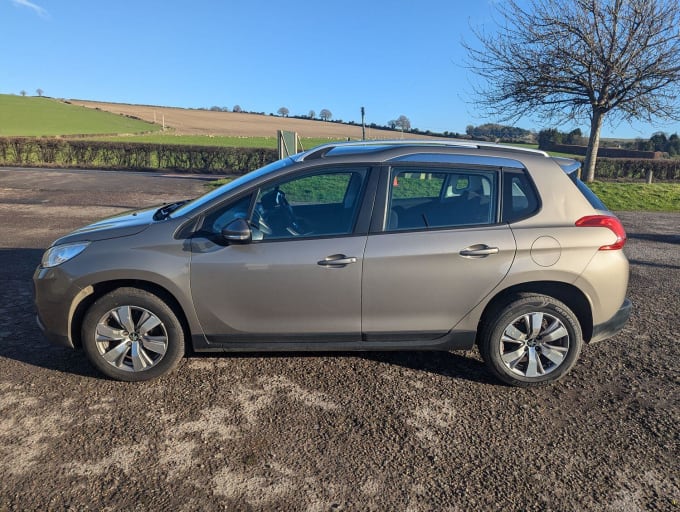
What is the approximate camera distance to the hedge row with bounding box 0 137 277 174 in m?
25.5

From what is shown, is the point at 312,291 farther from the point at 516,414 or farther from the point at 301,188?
the point at 516,414

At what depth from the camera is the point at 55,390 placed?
11.5 ft

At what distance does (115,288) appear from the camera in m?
3.61

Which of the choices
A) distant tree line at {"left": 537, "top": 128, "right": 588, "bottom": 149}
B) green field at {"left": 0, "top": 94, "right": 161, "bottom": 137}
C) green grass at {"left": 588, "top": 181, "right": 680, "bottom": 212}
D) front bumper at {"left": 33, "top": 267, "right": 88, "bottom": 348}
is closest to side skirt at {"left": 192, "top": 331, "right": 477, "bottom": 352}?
front bumper at {"left": 33, "top": 267, "right": 88, "bottom": 348}

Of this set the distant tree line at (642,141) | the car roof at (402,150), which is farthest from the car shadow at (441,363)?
the distant tree line at (642,141)

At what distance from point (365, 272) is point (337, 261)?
8.4 inches

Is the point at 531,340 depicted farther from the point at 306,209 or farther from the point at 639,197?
the point at 639,197

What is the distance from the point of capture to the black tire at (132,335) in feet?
11.6

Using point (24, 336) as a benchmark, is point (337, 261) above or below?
above

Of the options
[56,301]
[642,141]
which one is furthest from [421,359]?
[642,141]

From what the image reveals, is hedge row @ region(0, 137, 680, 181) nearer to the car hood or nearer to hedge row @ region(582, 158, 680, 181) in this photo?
hedge row @ region(582, 158, 680, 181)

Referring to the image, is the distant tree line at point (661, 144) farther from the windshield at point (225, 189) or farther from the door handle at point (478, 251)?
the windshield at point (225, 189)

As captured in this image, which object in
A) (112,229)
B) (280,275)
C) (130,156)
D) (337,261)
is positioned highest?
(130,156)

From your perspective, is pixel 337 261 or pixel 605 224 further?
pixel 605 224
